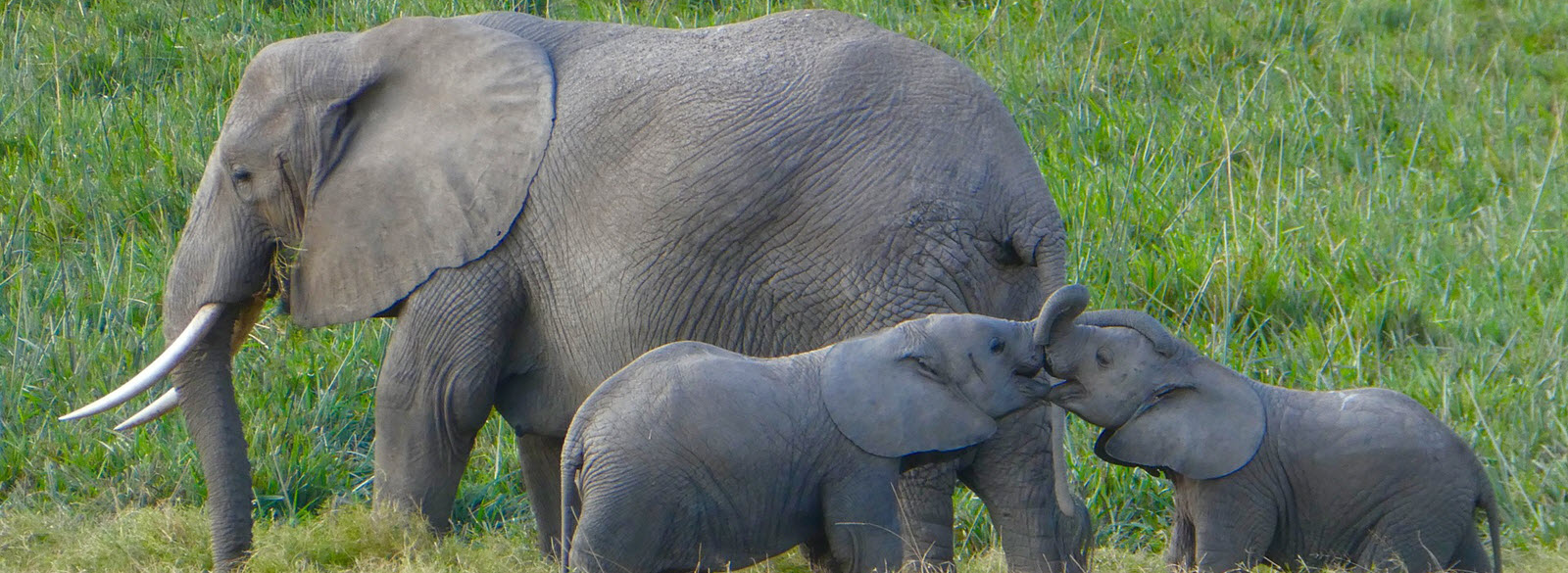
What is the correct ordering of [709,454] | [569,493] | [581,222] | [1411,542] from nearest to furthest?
1. [709,454]
2. [569,493]
3. [1411,542]
4. [581,222]

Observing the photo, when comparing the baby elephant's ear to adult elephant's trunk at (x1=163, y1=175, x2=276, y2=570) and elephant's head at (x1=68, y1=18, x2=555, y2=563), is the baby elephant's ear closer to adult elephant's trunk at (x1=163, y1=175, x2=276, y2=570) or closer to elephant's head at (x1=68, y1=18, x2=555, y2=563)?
elephant's head at (x1=68, y1=18, x2=555, y2=563)

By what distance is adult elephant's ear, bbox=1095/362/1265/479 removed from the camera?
12.7 ft

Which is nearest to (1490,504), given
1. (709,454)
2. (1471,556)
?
(1471,556)

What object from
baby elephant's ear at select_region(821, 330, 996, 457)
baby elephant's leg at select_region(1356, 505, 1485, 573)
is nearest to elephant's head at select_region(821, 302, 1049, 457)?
baby elephant's ear at select_region(821, 330, 996, 457)

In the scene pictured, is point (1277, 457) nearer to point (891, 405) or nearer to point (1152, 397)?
point (1152, 397)

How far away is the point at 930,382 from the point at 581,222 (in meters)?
1.06

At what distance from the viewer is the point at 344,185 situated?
4.61m

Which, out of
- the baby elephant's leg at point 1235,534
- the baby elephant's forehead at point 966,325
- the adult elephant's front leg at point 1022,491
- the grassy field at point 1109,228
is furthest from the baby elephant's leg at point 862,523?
the grassy field at point 1109,228

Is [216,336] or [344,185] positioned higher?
[344,185]

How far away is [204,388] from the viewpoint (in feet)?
16.0

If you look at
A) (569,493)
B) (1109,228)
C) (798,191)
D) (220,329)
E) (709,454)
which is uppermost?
(798,191)

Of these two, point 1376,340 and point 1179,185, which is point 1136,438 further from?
point 1179,185

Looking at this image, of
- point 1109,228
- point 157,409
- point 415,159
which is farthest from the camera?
point 1109,228

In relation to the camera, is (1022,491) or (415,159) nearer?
(1022,491)
